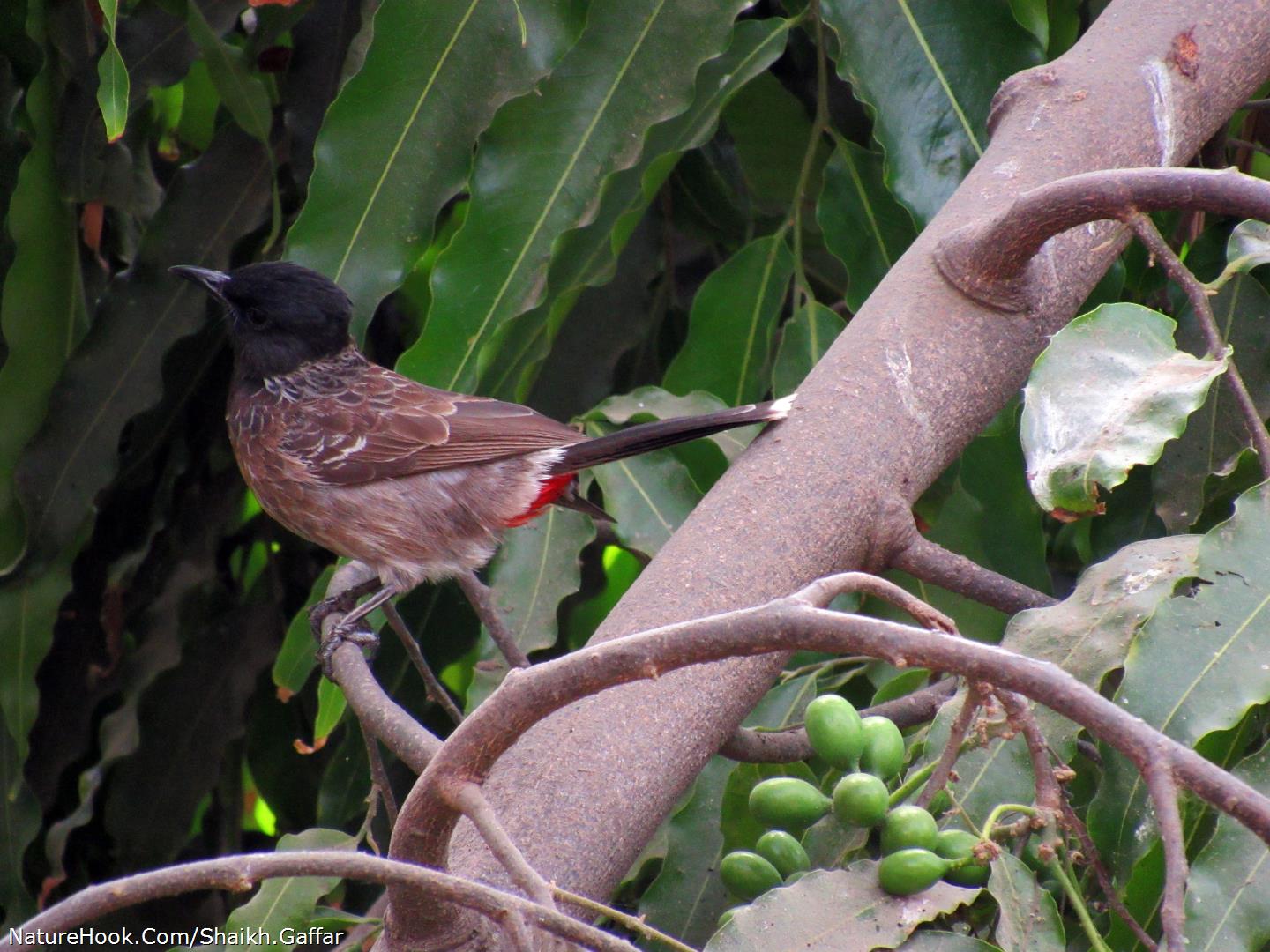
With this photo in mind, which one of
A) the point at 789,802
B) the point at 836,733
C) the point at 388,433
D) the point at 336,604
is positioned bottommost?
the point at 336,604

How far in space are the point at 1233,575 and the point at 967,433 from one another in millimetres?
554

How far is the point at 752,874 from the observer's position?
5.22 feet

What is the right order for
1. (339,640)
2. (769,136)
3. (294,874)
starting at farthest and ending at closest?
1. (769,136)
2. (339,640)
3. (294,874)

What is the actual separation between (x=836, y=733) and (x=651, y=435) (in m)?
1.21

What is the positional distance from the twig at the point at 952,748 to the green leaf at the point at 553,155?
1.40 meters

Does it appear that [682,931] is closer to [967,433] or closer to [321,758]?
[967,433]

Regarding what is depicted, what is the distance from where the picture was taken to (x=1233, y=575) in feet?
5.41

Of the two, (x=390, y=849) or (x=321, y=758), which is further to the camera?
(x=321, y=758)

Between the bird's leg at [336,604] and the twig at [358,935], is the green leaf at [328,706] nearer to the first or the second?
the bird's leg at [336,604]

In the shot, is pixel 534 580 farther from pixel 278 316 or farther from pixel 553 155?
pixel 278 316

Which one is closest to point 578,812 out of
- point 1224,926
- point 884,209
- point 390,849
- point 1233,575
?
point 390,849

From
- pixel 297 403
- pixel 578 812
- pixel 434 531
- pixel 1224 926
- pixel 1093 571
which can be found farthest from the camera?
pixel 297 403

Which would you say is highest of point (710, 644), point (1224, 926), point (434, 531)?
point (710, 644)

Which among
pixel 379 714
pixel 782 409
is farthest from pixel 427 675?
pixel 782 409
